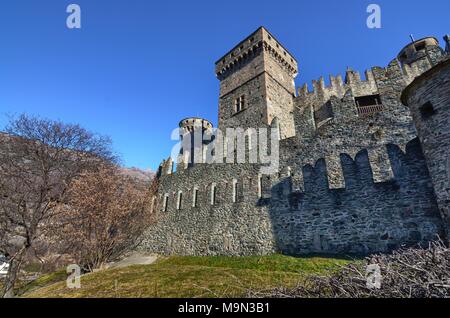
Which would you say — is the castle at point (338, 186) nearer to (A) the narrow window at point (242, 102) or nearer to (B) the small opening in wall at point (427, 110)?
(B) the small opening in wall at point (427, 110)

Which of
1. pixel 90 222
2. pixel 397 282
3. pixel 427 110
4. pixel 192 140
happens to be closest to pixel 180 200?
pixel 90 222

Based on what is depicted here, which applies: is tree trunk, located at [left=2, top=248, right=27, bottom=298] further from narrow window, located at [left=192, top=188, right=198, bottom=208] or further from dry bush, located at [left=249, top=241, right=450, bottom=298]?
dry bush, located at [left=249, top=241, right=450, bottom=298]

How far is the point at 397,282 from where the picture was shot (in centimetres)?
245

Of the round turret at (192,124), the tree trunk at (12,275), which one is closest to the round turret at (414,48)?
the round turret at (192,124)

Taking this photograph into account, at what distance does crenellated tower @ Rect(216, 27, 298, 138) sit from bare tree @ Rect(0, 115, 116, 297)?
13.6 metres

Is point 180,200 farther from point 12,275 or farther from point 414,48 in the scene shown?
point 414,48

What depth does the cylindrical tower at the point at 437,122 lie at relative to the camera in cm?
686

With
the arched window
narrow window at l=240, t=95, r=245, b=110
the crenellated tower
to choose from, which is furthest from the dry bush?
narrow window at l=240, t=95, r=245, b=110

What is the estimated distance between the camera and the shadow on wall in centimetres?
823

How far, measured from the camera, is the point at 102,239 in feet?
35.4

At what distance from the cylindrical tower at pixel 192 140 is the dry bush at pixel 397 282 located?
15.5m
